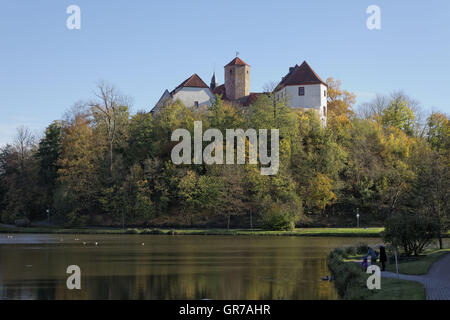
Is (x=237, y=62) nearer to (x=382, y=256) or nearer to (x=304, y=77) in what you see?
(x=304, y=77)

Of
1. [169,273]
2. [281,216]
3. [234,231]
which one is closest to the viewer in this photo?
[169,273]

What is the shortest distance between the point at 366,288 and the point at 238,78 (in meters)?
76.4

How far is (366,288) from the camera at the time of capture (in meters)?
17.1

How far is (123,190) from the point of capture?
64.2m

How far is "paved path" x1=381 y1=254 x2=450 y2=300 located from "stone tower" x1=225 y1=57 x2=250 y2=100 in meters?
69.8

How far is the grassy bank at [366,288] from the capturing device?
15641mm

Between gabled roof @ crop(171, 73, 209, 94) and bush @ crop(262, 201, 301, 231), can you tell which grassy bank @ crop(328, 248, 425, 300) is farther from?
gabled roof @ crop(171, 73, 209, 94)

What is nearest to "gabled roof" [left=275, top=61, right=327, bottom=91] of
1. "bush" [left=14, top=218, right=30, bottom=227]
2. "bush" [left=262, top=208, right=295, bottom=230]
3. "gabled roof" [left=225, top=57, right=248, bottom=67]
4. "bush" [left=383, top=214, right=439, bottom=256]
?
"gabled roof" [left=225, top=57, right=248, bottom=67]

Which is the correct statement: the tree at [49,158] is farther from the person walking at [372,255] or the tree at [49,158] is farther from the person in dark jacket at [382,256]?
the person in dark jacket at [382,256]

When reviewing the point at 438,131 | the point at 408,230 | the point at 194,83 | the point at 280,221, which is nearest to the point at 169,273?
the point at 408,230

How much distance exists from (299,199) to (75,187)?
27002mm
